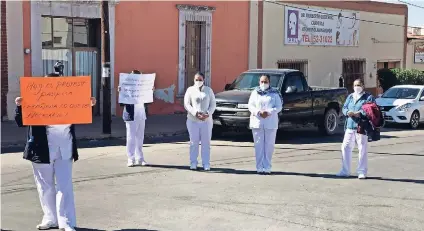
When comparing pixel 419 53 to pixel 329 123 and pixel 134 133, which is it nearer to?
pixel 329 123

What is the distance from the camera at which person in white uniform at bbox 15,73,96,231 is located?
7.02 meters

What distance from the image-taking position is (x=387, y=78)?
31562mm

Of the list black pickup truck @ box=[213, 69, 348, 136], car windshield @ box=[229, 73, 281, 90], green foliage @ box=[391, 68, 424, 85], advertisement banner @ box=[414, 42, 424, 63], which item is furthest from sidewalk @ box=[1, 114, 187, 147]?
advertisement banner @ box=[414, 42, 424, 63]

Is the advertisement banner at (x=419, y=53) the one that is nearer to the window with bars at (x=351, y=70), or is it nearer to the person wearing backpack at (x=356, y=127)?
the window with bars at (x=351, y=70)

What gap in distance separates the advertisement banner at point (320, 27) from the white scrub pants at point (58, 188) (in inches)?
822

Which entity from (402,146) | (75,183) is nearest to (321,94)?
(402,146)

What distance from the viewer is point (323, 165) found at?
12.4 meters

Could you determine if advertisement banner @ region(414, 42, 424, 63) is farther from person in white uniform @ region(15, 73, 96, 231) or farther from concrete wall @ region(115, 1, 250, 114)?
person in white uniform @ region(15, 73, 96, 231)

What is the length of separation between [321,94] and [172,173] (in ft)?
25.5

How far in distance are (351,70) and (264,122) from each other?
71.6ft

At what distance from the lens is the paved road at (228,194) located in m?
7.77

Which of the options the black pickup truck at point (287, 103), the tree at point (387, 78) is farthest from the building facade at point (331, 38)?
the black pickup truck at point (287, 103)

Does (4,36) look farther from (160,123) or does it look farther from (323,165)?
(323,165)


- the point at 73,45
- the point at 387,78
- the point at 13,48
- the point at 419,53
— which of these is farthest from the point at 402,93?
the point at 419,53
